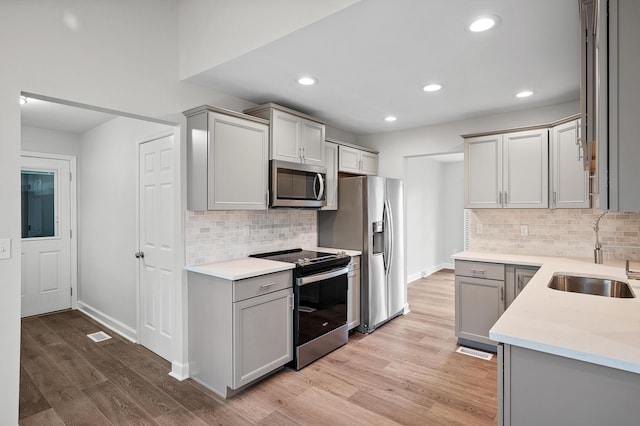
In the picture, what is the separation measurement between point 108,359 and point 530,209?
440 centimetres

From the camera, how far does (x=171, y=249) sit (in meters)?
2.96

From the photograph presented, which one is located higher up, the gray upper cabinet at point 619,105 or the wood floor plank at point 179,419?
the gray upper cabinet at point 619,105

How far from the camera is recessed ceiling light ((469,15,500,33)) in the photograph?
1.87m

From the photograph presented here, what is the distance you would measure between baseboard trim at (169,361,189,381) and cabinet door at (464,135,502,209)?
314 centimetres

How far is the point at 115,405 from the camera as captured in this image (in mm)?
2506

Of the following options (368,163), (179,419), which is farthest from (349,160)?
(179,419)

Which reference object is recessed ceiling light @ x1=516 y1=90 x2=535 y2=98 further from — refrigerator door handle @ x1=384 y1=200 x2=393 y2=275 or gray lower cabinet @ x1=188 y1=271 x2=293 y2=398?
gray lower cabinet @ x1=188 y1=271 x2=293 y2=398

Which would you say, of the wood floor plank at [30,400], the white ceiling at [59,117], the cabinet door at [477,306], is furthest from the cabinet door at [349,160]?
the wood floor plank at [30,400]

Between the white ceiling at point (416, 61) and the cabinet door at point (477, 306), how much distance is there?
1.75 meters

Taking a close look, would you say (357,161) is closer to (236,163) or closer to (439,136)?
(439,136)

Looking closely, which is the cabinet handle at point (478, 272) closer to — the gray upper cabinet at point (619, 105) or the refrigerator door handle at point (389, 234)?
the refrigerator door handle at point (389, 234)

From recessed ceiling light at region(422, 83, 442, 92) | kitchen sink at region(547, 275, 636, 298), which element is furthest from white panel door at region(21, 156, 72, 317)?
kitchen sink at region(547, 275, 636, 298)

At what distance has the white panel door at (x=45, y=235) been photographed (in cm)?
448

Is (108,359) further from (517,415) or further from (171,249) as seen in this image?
(517,415)
